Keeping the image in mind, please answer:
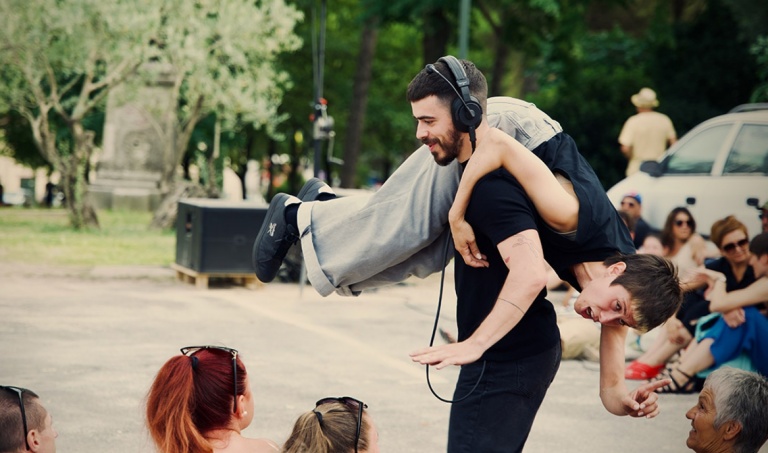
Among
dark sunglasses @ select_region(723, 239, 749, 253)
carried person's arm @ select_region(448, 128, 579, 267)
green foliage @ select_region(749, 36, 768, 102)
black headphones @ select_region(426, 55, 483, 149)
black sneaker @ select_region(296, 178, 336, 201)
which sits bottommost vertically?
dark sunglasses @ select_region(723, 239, 749, 253)

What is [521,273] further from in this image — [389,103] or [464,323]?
[389,103]

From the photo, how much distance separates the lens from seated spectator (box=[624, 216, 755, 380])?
7.82 m

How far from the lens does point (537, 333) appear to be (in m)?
3.67

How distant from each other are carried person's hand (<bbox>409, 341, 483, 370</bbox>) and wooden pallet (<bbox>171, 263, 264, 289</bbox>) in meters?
10.1

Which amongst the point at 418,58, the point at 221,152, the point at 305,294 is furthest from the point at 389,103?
the point at 305,294

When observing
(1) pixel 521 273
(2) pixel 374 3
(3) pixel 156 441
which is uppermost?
(2) pixel 374 3

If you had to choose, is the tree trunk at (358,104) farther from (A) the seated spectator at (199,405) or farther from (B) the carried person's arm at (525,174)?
(B) the carried person's arm at (525,174)

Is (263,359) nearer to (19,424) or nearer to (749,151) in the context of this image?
(19,424)

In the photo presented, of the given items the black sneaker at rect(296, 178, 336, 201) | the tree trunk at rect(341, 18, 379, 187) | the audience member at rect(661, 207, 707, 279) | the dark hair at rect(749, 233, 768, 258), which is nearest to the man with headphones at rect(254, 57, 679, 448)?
the black sneaker at rect(296, 178, 336, 201)

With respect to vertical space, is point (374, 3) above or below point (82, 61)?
above

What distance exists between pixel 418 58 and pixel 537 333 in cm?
3928

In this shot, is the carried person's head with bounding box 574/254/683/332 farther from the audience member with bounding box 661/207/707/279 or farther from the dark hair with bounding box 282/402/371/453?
the audience member with bounding box 661/207/707/279

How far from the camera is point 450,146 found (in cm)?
347

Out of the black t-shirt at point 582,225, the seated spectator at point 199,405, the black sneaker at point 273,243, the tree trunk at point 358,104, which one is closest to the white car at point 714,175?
the black sneaker at point 273,243
